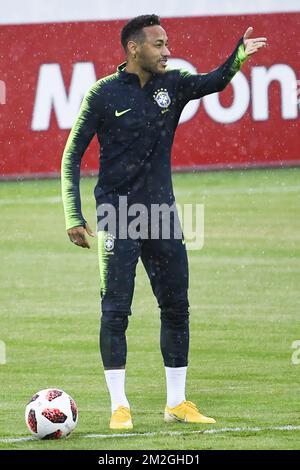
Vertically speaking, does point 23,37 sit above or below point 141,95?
above

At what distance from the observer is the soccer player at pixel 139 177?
8.92 meters

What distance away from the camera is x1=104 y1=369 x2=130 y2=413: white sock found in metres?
8.85

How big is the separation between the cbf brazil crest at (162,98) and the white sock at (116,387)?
5.50 ft

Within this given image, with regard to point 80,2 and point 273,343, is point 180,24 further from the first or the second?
point 273,343

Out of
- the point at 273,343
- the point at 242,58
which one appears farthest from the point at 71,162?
the point at 273,343

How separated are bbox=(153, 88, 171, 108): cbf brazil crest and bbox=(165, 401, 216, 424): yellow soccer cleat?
6.09 feet

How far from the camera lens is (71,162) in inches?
359

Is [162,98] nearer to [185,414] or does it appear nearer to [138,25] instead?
[138,25]

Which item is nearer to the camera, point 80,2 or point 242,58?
point 242,58

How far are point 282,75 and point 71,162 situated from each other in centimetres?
1479

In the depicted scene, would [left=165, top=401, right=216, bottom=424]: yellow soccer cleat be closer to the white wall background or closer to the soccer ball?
the soccer ball

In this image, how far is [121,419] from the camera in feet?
28.7

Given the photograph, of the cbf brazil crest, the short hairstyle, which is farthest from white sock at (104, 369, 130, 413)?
the short hairstyle

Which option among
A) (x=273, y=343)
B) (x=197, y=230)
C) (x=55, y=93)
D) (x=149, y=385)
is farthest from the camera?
(x=55, y=93)
